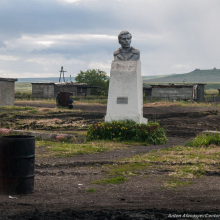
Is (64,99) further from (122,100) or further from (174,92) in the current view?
(122,100)

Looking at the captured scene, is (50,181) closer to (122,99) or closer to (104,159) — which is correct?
(104,159)

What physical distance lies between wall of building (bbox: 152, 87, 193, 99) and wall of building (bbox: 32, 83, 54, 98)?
21.4 m

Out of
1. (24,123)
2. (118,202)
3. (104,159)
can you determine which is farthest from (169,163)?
(24,123)

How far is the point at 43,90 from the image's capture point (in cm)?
7600

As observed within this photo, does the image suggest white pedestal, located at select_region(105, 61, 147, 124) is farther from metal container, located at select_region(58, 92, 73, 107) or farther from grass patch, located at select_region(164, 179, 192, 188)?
metal container, located at select_region(58, 92, 73, 107)

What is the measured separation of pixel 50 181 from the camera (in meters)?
8.34

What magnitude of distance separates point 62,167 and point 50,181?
181cm

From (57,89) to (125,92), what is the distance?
57996mm

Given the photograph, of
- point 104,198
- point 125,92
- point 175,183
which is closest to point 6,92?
point 125,92

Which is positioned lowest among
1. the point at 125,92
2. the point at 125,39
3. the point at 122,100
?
the point at 122,100

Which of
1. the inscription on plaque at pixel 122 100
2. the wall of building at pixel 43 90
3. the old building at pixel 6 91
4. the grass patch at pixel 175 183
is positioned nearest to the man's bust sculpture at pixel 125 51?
the inscription on plaque at pixel 122 100

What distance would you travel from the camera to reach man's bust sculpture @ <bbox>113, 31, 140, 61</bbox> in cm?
1641

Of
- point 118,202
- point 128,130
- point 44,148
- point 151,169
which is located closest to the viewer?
point 118,202

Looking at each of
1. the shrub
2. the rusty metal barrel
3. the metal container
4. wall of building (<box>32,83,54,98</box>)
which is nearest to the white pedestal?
the shrub
